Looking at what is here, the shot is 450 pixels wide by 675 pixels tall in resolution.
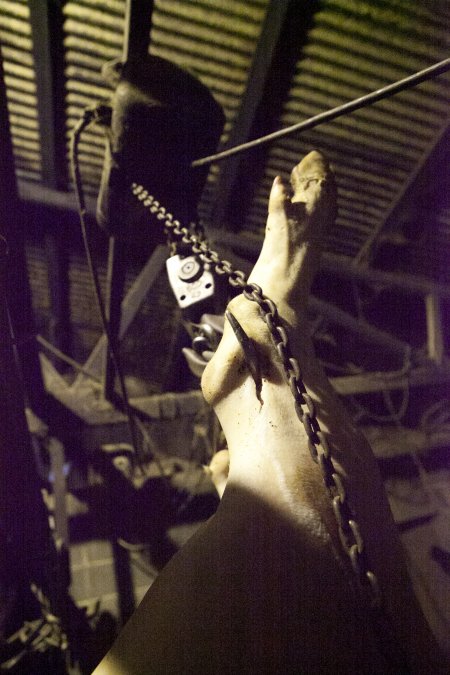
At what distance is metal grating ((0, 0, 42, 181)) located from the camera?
2.96m

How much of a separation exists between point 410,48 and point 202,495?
14.3 ft

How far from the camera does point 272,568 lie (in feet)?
3.03

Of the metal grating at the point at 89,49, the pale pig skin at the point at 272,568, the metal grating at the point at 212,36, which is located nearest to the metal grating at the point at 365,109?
the metal grating at the point at 212,36

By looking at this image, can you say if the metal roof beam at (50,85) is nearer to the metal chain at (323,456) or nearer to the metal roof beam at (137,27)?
the metal roof beam at (137,27)

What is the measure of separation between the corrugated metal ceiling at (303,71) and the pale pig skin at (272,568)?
2700 millimetres

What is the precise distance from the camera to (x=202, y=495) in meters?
4.62

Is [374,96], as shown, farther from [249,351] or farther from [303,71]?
[303,71]

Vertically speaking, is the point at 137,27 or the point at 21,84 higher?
the point at 137,27

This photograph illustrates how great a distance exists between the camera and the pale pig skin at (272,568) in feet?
2.77

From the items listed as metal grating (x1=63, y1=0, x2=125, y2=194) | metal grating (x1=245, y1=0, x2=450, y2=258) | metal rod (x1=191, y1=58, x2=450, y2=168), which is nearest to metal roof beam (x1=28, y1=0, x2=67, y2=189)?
metal grating (x1=63, y1=0, x2=125, y2=194)

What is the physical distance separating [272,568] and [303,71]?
3.53 meters

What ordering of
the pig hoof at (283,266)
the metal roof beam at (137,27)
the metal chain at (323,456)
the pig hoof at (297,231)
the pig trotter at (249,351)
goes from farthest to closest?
the metal roof beam at (137,27) < the pig hoof at (297,231) < the pig hoof at (283,266) < the pig trotter at (249,351) < the metal chain at (323,456)

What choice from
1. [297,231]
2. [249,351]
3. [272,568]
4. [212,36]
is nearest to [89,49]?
[212,36]

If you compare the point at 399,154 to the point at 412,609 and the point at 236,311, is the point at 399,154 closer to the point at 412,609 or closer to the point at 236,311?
the point at 236,311
